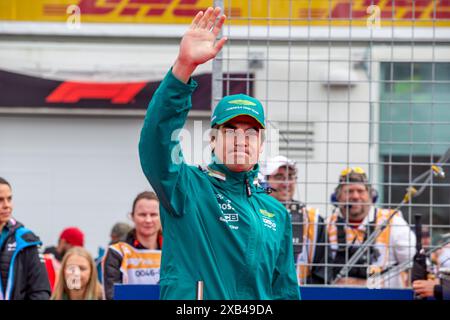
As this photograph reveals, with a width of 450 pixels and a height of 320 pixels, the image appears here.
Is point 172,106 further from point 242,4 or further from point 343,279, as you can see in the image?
point 242,4

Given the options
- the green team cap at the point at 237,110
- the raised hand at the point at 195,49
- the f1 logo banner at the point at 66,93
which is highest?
the f1 logo banner at the point at 66,93

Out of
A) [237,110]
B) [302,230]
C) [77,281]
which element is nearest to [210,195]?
[237,110]

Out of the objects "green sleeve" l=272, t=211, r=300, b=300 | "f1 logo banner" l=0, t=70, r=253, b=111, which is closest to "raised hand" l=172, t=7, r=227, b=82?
"green sleeve" l=272, t=211, r=300, b=300

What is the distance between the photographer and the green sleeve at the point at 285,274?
180 inches

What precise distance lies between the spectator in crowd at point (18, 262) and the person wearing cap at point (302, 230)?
1.75 metres

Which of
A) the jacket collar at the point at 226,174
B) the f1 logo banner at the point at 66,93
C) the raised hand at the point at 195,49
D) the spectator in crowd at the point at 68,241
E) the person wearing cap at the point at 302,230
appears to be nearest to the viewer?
the raised hand at the point at 195,49

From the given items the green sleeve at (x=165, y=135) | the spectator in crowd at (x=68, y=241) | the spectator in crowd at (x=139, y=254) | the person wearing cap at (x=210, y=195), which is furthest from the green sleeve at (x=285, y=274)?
the spectator in crowd at (x=68, y=241)

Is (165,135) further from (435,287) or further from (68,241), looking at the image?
(68,241)

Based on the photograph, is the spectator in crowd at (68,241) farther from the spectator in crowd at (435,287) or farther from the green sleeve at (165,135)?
the green sleeve at (165,135)

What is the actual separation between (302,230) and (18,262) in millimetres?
2006

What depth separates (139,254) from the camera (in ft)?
23.0

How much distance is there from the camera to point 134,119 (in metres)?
14.1

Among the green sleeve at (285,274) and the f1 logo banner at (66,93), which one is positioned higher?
the f1 logo banner at (66,93)
